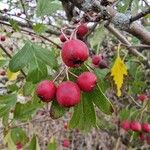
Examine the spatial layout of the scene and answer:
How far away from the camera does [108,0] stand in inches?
58.2

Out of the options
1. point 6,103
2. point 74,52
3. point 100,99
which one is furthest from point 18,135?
point 74,52

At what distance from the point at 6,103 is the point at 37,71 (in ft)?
1.49

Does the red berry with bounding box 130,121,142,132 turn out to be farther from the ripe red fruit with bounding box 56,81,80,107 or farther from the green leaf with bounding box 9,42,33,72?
the ripe red fruit with bounding box 56,81,80,107

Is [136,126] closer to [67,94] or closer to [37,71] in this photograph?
[37,71]

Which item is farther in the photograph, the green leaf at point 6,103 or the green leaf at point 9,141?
the green leaf at point 9,141

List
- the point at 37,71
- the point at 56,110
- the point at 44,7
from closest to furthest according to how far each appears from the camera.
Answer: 1. the point at 56,110
2. the point at 37,71
3. the point at 44,7

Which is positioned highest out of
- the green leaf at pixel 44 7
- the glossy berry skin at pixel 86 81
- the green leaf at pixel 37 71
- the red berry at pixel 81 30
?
the red berry at pixel 81 30

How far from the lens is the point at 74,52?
4.49 ft

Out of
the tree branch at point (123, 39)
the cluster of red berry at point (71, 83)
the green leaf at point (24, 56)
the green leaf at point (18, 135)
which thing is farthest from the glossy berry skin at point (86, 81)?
the green leaf at point (18, 135)

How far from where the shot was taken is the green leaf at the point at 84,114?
1778mm

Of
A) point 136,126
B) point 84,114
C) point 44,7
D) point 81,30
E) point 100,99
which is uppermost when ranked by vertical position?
point 81,30

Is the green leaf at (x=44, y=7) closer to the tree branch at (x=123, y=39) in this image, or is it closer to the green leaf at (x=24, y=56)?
the green leaf at (x=24, y=56)

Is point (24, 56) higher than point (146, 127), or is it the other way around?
point (24, 56)

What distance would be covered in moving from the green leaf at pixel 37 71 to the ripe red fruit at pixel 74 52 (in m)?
0.38
